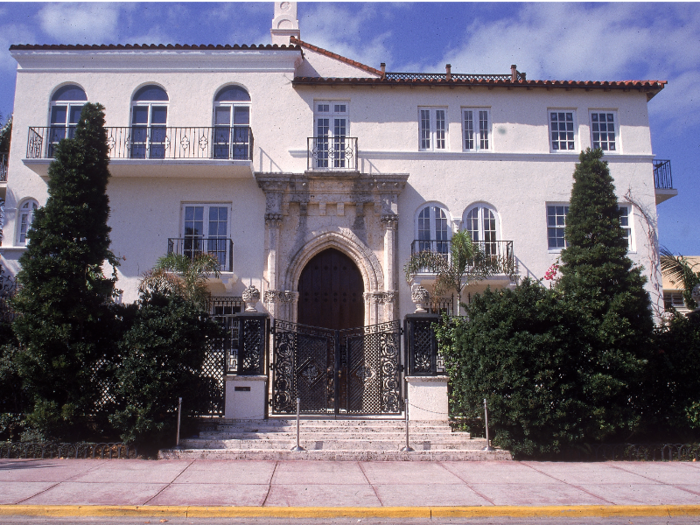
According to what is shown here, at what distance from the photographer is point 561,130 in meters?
18.3

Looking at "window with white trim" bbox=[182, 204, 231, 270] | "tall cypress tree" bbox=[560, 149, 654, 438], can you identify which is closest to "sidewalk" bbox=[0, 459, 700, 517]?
"tall cypress tree" bbox=[560, 149, 654, 438]

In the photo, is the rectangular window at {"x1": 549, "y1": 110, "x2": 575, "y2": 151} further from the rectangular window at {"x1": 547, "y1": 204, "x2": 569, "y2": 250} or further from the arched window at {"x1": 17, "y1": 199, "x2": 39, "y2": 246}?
the arched window at {"x1": 17, "y1": 199, "x2": 39, "y2": 246}

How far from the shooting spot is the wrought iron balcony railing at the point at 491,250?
1675 centimetres

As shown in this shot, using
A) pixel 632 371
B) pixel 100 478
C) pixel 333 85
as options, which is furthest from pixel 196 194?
pixel 632 371

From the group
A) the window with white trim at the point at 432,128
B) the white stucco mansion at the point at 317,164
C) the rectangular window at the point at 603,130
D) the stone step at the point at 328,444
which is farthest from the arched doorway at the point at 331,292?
the rectangular window at the point at 603,130

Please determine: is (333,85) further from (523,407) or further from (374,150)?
(523,407)

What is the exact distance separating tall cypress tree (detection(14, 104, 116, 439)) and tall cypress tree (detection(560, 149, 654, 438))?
370 inches

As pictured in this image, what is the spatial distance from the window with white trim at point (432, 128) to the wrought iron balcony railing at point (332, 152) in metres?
2.25

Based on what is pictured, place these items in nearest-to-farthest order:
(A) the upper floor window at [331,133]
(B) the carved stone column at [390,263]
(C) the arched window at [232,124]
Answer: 1. (B) the carved stone column at [390,263]
2. (C) the arched window at [232,124]
3. (A) the upper floor window at [331,133]

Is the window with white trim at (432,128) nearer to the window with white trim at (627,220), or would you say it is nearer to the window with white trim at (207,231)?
the window with white trim at (627,220)

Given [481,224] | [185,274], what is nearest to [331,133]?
[481,224]

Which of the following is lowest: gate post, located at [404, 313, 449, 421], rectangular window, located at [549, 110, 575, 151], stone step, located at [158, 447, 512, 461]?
stone step, located at [158, 447, 512, 461]

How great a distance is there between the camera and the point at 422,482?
8562 millimetres

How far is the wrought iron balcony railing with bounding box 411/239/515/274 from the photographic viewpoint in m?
16.8
